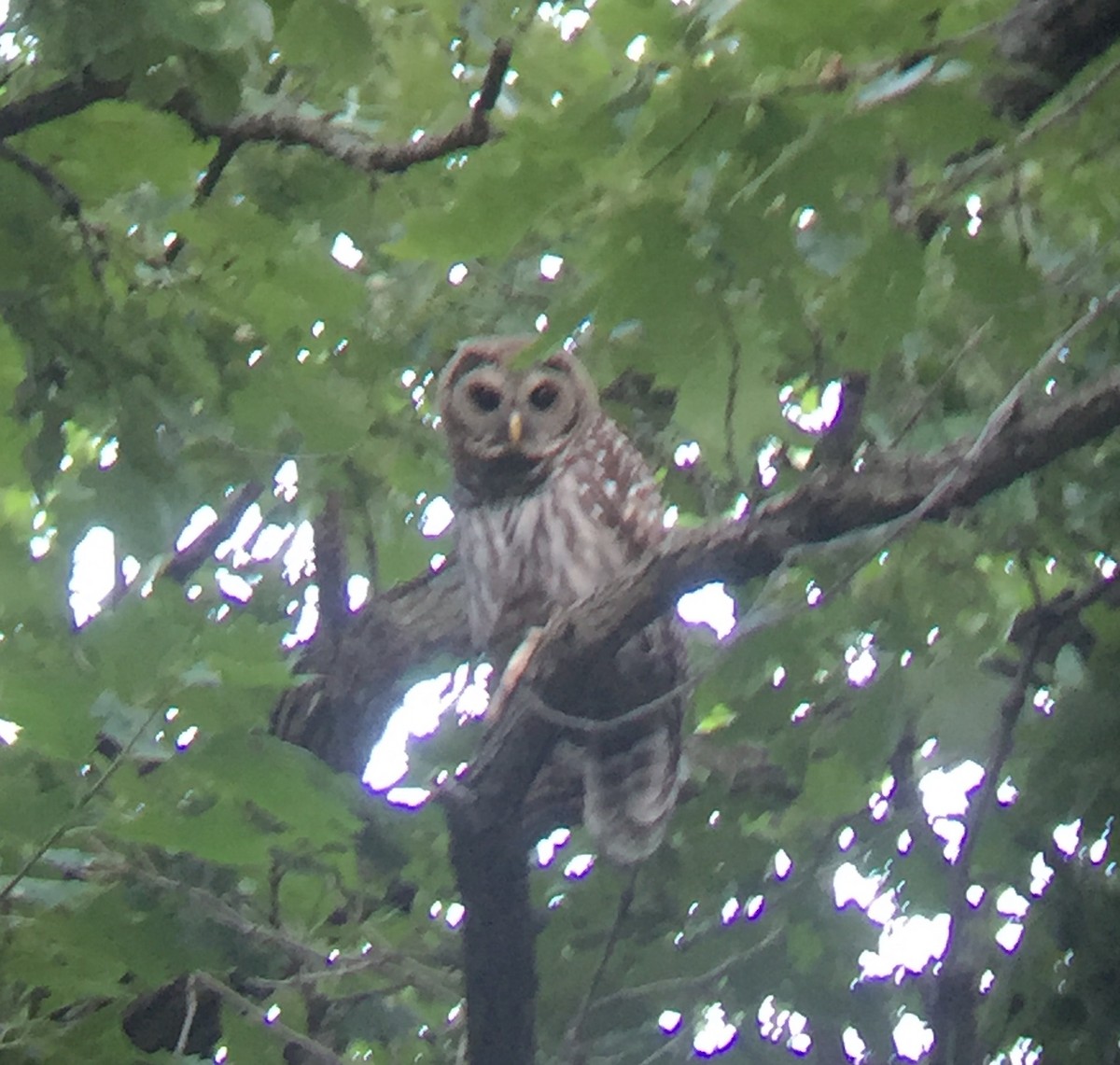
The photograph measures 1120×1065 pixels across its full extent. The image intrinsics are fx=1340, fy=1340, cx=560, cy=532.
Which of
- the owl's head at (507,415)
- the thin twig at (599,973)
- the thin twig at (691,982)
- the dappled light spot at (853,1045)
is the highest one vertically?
the owl's head at (507,415)

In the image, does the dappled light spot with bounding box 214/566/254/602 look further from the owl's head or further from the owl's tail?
the owl's tail

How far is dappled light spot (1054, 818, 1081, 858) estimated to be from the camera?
1.65 meters

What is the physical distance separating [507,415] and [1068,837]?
1292 millimetres

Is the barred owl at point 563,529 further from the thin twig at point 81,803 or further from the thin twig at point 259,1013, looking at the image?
the thin twig at point 81,803

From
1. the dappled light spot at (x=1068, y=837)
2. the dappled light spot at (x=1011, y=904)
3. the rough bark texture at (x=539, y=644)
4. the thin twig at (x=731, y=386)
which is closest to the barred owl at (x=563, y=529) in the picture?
the rough bark texture at (x=539, y=644)

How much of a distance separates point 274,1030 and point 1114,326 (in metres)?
1.44

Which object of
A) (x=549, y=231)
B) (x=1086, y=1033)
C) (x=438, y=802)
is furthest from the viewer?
(x=438, y=802)

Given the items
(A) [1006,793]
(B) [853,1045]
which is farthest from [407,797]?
(A) [1006,793]

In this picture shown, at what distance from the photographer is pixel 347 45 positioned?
1.23 m

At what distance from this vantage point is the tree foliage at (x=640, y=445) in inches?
38.7

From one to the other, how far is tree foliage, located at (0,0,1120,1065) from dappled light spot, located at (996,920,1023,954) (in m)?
0.02

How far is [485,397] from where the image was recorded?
250 cm

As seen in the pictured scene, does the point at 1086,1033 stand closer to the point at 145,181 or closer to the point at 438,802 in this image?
the point at 438,802

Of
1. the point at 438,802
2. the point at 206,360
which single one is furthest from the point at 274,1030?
the point at 206,360
